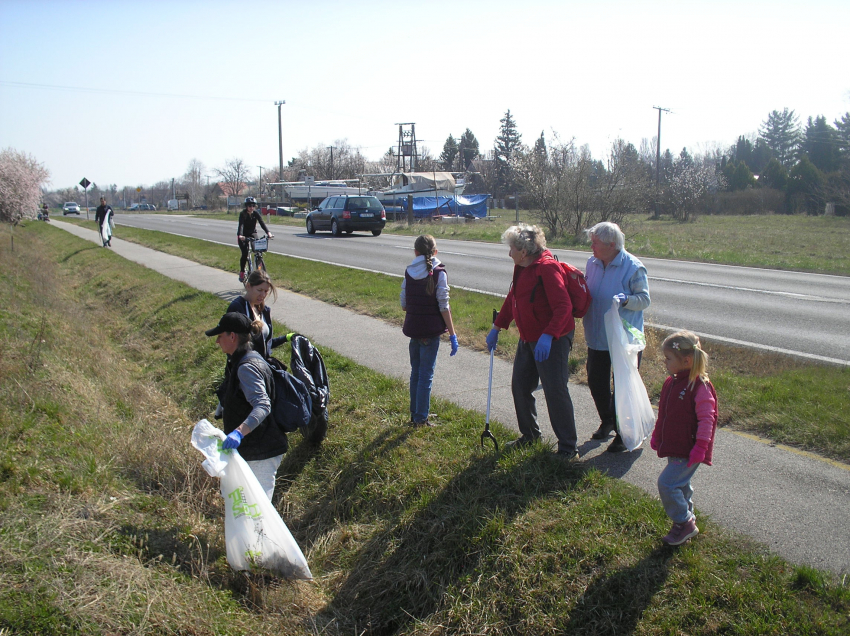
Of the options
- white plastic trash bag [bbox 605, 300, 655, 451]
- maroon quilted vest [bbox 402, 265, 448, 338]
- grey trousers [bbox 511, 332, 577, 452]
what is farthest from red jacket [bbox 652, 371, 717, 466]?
maroon quilted vest [bbox 402, 265, 448, 338]

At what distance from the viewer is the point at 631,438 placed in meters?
4.36

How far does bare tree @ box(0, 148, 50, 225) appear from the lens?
3444cm

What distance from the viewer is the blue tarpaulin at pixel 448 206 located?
143ft

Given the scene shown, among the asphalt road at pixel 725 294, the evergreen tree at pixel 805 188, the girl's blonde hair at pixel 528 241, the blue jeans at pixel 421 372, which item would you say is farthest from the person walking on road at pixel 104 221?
the evergreen tree at pixel 805 188

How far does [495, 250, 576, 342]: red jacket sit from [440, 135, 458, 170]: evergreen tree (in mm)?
104875

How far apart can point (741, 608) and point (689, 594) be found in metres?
0.23

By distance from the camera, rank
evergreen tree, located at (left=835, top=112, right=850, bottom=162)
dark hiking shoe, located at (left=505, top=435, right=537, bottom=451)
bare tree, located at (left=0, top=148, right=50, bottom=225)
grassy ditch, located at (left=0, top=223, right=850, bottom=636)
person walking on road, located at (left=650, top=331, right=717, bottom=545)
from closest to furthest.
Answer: grassy ditch, located at (left=0, top=223, right=850, bottom=636)
person walking on road, located at (left=650, top=331, right=717, bottom=545)
dark hiking shoe, located at (left=505, top=435, right=537, bottom=451)
bare tree, located at (left=0, top=148, right=50, bottom=225)
evergreen tree, located at (left=835, top=112, right=850, bottom=162)

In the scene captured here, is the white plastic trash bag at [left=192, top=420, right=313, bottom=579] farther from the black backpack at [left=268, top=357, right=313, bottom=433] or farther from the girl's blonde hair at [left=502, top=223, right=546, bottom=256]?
the girl's blonde hair at [left=502, top=223, right=546, bottom=256]

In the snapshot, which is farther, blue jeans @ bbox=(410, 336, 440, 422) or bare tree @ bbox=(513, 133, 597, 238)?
bare tree @ bbox=(513, 133, 597, 238)

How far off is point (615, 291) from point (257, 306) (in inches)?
105

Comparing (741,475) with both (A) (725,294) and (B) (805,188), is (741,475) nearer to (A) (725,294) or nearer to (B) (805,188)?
(A) (725,294)

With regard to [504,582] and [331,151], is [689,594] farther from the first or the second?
[331,151]

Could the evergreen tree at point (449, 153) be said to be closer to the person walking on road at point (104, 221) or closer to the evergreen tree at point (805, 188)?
the evergreen tree at point (805, 188)

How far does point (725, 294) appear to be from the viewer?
12.5 metres
